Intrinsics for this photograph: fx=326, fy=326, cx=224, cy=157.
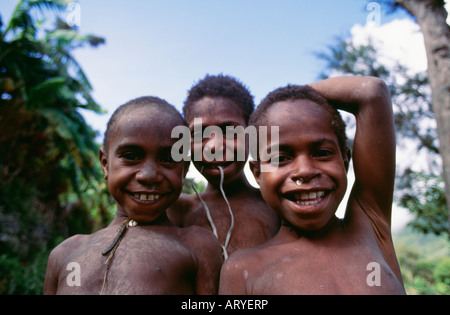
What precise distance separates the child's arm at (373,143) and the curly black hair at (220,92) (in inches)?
31.6

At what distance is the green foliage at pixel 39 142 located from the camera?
8.52 meters

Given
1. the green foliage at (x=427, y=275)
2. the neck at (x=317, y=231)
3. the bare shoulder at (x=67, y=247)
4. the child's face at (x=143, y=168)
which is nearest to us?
the neck at (x=317, y=231)

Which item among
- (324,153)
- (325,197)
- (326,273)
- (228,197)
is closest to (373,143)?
(324,153)

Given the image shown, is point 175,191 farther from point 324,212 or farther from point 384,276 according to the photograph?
point 384,276

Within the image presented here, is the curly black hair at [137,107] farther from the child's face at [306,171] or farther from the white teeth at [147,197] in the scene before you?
the child's face at [306,171]

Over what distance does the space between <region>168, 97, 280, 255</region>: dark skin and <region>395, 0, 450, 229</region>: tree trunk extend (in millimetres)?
3083

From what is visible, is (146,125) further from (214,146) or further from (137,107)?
(214,146)

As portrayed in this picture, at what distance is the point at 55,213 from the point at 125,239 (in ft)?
33.1

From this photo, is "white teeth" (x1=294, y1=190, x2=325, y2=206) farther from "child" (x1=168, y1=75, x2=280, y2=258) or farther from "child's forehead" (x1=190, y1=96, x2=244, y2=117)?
"child's forehead" (x1=190, y1=96, x2=244, y2=117)

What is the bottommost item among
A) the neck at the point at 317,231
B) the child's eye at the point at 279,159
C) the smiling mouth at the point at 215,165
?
the neck at the point at 317,231

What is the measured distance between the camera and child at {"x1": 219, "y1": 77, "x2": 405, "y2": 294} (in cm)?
142

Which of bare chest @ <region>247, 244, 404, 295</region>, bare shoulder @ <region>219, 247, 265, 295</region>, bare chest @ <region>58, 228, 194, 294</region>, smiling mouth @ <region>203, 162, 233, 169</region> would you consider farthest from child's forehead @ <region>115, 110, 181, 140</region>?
bare chest @ <region>247, 244, 404, 295</region>

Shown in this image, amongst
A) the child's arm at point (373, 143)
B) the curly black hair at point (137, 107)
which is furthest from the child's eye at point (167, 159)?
the child's arm at point (373, 143)

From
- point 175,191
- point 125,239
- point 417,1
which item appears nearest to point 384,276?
point 175,191
